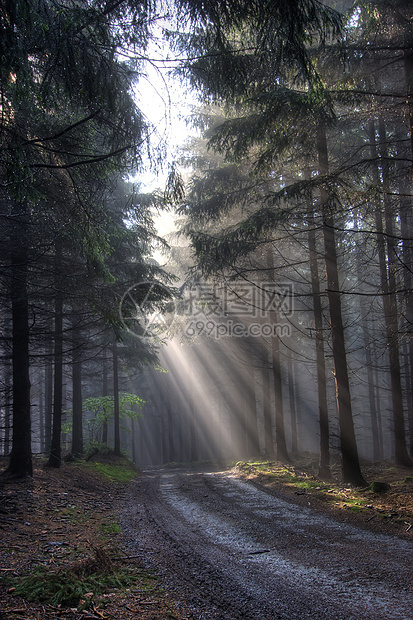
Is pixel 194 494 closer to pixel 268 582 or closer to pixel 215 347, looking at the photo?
pixel 268 582

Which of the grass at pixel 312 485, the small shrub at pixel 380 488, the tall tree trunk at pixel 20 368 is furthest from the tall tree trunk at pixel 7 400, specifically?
the small shrub at pixel 380 488

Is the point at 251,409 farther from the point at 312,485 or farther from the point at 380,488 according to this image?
the point at 380,488

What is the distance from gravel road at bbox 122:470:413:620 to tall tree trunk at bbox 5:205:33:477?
3587 mm

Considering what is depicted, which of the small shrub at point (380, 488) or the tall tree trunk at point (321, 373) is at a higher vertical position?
the tall tree trunk at point (321, 373)

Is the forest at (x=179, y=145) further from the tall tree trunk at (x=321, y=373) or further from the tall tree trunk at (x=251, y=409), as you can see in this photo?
the tall tree trunk at (x=251, y=409)

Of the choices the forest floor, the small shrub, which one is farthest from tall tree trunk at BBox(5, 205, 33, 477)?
the small shrub

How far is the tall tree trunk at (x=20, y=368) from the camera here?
9.16m

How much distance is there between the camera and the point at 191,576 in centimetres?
404

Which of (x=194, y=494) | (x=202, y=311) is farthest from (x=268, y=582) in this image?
(x=202, y=311)

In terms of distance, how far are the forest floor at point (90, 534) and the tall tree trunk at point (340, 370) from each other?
1.94 feet

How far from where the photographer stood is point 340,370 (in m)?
9.66

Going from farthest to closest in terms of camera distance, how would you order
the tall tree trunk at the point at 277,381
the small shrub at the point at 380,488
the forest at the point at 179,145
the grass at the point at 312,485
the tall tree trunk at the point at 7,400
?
1. the tall tree trunk at the point at 277,381
2. the tall tree trunk at the point at 7,400
3. the small shrub at the point at 380,488
4. the grass at the point at 312,485
5. the forest at the point at 179,145

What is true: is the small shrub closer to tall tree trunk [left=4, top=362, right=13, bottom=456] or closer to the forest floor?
the forest floor

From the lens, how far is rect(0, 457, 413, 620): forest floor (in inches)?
131
